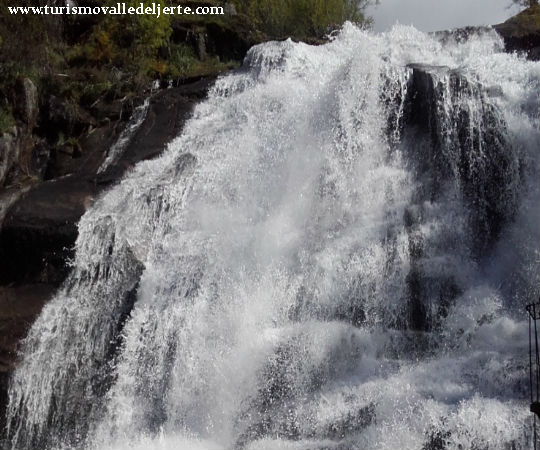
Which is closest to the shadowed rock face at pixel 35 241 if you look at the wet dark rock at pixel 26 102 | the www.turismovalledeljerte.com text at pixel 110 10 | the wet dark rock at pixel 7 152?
the wet dark rock at pixel 7 152

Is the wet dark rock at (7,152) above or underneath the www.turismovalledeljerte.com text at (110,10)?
underneath

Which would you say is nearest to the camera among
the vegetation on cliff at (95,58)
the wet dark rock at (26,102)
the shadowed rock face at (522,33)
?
the wet dark rock at (26,102)

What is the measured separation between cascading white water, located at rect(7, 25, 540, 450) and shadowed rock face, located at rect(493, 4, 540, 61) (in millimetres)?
2847

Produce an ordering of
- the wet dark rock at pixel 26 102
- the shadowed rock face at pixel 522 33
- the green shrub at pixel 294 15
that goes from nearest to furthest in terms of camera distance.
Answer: the wet dark rock at pixel 26 102 < the shadowed rock face at pixel 522 33 < the green shrub at pixel 294 15

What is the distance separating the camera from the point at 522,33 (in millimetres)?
19188

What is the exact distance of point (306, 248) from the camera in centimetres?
1324

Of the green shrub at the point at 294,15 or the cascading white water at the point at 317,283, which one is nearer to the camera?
the cascading white water at the point at 317,283

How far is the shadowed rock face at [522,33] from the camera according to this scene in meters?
18.8

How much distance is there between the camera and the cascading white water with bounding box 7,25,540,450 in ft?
35.6

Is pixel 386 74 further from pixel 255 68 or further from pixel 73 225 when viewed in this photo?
pixel 73 225

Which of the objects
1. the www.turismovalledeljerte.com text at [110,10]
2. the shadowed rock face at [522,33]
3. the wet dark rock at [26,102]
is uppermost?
the www.turismovalledeljerte.com text at [110,10]

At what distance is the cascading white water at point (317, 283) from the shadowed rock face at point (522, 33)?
2.85 meters

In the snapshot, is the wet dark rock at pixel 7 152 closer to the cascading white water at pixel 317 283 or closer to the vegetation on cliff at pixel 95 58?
the vegetation on cliff at pixel 95 58

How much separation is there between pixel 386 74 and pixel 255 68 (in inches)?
142
